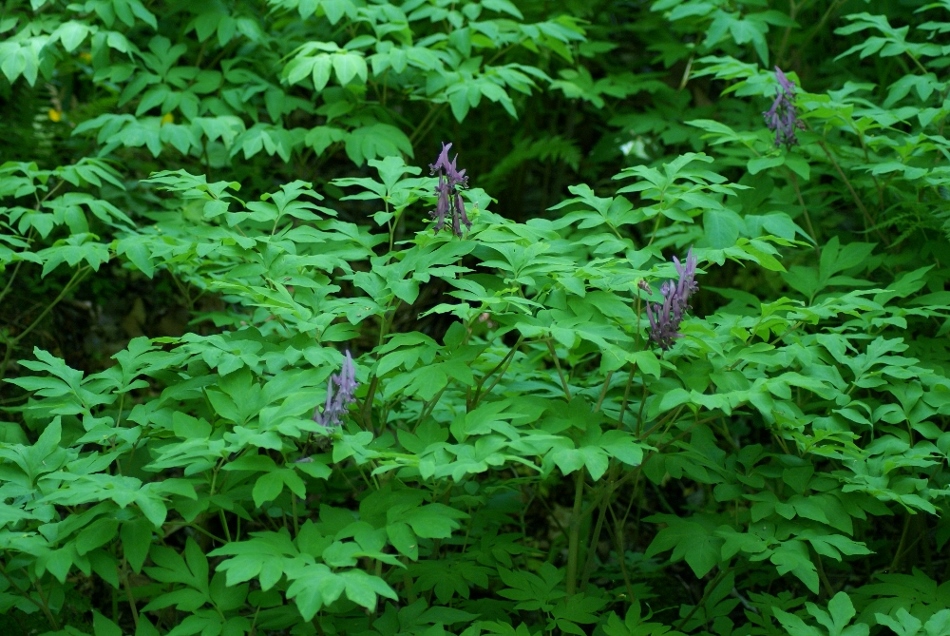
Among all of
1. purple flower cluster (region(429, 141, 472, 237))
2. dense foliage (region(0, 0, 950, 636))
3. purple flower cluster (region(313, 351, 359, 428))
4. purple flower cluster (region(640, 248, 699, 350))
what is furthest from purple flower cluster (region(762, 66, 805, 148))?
purple flower cluster (region(313, 351, 359, 428))

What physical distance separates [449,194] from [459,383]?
0.83 meters

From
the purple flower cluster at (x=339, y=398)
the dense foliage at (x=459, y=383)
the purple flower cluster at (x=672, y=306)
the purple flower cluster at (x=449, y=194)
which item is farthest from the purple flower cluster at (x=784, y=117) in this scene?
the purple flower cluster at (x=339, y=398)

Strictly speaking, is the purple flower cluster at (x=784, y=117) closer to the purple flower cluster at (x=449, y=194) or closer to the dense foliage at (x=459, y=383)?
the dense foliage at (x=459, y=383)

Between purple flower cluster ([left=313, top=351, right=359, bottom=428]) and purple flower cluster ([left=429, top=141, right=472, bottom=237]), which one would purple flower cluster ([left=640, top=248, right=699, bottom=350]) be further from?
purple flower cluster ([left=313, top=351, right=359, bottom=428])

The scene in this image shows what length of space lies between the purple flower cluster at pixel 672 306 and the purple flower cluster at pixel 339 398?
78cm

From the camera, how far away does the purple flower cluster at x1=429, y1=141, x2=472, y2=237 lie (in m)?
2.55

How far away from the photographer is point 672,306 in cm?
247

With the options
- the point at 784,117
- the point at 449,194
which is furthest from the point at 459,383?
the point at 784,117

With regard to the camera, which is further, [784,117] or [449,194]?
[784,117]

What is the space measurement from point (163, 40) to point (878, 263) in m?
3.02

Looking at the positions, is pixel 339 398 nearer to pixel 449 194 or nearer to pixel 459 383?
pixel 449 194

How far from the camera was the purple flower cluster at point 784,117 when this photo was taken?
341 centimetres

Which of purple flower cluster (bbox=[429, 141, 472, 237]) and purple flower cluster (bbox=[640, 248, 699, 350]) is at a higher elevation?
purple flower cluster (bbox=[429, 141, 472, 237])

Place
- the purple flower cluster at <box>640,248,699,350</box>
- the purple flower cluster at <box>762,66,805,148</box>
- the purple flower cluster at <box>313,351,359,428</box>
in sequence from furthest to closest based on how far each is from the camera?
the purple flower cluster at <box>762,66,805,148</box> → the purple flower cluster at <box>640,248,699,350</box> → the purple flower cluster at <box>313,351,359,428</box>
